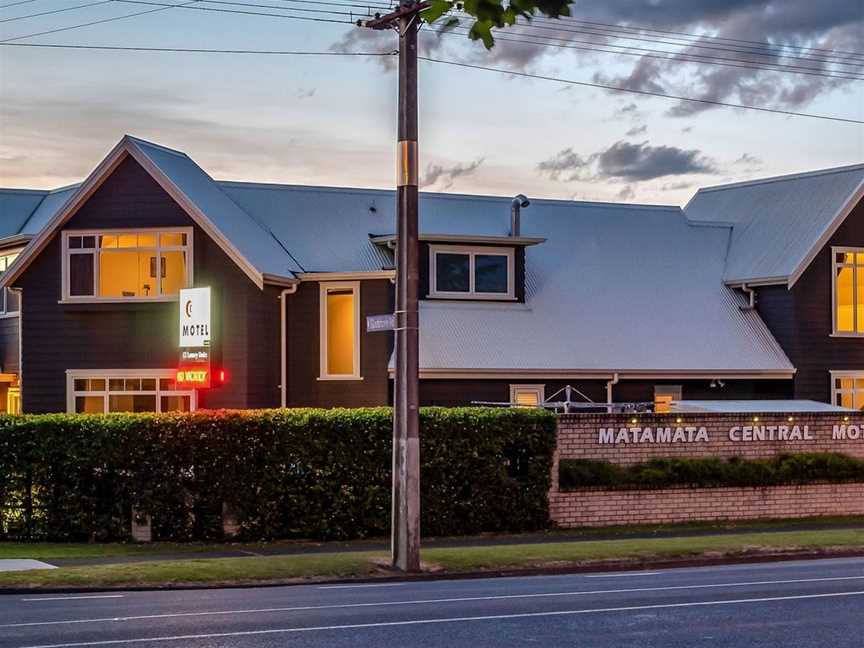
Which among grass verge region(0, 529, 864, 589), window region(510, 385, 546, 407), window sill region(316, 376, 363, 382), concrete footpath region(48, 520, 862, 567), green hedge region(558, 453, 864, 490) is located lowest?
concrete footpath region(48, 520, 862, 567)

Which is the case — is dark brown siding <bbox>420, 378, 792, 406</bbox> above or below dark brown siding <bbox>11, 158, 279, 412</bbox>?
below

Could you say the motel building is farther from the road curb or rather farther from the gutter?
the road curb

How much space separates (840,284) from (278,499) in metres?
19.9

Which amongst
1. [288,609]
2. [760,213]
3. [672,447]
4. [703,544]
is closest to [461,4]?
[288,609]

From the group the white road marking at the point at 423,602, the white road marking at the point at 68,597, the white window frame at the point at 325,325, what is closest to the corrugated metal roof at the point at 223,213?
the white window frame at the point at 325,325

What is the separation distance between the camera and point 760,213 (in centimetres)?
4050

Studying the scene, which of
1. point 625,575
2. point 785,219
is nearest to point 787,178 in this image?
point 785,219

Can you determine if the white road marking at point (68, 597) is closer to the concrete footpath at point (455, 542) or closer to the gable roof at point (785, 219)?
the concrete footpath at point (455, 542)

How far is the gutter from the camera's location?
33.8 metres

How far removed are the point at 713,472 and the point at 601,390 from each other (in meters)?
7.81

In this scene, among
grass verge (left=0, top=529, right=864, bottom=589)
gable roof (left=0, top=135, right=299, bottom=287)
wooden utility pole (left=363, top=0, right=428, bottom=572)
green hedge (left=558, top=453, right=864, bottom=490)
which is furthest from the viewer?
gable roof (left=0, top=135, right=299, bottom=287)

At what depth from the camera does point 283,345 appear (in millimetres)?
33969

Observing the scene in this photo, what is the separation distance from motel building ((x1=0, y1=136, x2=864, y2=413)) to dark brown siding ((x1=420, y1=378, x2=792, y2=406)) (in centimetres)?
5

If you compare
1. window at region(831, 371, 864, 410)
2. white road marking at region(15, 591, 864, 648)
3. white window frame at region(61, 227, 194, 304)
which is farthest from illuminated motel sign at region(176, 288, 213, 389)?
window at region(831, 371, 864, 410)
